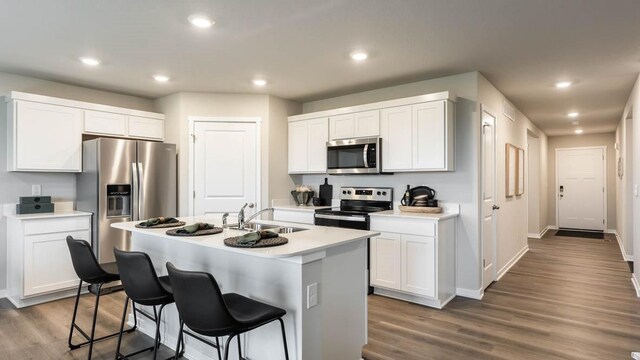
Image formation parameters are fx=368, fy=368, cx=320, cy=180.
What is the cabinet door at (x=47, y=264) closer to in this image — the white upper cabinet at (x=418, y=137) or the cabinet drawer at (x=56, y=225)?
the cabinet drawer at (x=56, y=225)

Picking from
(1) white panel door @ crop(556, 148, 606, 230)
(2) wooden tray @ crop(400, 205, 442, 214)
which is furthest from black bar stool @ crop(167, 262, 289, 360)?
(1) white panel door @ crop(556, 148, 606, 230)

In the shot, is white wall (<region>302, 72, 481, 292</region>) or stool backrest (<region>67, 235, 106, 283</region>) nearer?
stool backrest (<region>67, 235, 106, 283</region>)

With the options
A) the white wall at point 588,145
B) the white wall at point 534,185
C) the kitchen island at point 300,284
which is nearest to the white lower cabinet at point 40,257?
the kitchen island at point 300,284

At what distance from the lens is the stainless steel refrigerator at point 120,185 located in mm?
3928

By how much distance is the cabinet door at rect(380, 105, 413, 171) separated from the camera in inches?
156

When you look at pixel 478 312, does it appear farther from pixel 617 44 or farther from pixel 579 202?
pixel 579 202

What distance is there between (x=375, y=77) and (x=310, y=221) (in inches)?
71.7

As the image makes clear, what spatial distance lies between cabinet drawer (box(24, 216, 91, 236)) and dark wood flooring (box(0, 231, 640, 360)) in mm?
732

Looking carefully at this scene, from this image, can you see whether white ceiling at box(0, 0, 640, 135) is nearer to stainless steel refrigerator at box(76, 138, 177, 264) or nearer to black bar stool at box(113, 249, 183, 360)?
stainless steel refrigerator at box(76, 138, 177, 264)

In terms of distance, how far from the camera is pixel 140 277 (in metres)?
2.11

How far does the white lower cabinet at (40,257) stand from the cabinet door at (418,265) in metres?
3.37

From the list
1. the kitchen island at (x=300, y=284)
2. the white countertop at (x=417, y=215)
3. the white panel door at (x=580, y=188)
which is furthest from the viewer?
the white panel door at (x=580, y=188)

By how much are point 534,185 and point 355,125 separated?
5.26 meters

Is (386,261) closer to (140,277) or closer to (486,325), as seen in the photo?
(486,325)
